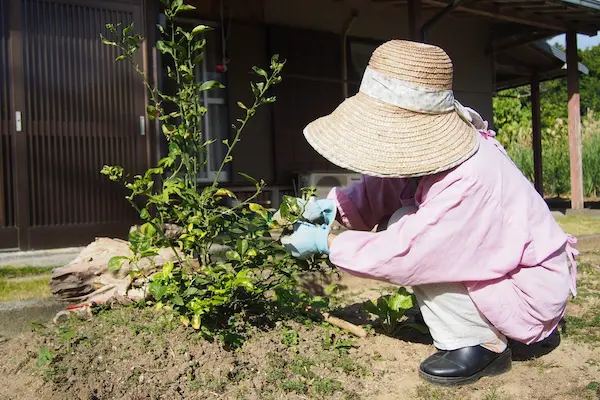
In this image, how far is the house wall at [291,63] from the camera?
24.0 feet

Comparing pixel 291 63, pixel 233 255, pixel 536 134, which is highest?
pixel 291 63

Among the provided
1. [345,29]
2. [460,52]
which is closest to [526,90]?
[460,52]

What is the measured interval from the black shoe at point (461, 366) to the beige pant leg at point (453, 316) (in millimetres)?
34

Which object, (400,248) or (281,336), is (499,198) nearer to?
(400,248)

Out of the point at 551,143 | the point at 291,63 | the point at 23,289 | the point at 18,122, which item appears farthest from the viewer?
the point at 551,143

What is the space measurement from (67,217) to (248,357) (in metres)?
2.94

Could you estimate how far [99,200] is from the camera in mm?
4871

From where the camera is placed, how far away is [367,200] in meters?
2.80

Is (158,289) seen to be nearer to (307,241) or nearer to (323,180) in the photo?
(307,241)

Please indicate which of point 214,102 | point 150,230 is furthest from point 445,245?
point 214,102

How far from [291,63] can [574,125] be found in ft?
14.5

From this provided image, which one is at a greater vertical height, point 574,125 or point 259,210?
point 574,125

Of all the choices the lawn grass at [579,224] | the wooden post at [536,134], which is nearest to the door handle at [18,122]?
the lawn grass at [579,224]

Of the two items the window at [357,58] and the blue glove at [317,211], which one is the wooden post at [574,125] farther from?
the blue glove at [317,211]
